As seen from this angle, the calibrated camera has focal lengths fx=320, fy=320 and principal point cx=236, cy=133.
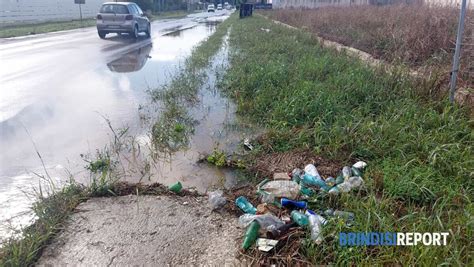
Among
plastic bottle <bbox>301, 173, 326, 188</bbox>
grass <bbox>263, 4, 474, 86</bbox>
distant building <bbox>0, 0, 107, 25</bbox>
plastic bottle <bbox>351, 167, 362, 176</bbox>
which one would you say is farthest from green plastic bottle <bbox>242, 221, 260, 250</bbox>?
distant building <bbox>0, 0, 107, 25</bbox>

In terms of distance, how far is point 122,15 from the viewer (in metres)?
15.6

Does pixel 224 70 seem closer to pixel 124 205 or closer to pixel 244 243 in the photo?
pixel 124 205

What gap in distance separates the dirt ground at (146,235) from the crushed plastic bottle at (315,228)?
56 centimetres

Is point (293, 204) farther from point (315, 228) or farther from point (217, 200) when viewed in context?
point (217, 200)

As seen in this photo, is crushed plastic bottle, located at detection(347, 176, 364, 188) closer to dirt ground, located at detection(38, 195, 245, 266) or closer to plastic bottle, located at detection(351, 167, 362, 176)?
plastic bottle, located at detection(351, 167, 362, 176)

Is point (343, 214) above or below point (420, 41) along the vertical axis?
below

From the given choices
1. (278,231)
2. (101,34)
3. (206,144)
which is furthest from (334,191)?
(101,34)

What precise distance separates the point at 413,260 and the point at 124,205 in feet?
7.73

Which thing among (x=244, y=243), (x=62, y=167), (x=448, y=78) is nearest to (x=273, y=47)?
(x=448, y=78)

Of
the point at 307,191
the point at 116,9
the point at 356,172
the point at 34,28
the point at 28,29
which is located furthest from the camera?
the point at 34,28

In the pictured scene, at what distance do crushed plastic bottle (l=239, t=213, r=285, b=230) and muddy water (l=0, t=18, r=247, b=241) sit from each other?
0.81 m

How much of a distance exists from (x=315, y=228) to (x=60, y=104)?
211 inches
